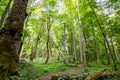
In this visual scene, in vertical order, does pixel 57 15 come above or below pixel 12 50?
above

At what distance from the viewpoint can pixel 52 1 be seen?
2348 centimetres

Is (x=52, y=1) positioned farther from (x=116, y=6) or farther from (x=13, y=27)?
(x=13, y=27)

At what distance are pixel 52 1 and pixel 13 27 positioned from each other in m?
19.2

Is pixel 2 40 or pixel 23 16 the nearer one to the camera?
pixel 2 40

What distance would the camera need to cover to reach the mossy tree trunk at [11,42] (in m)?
4.51

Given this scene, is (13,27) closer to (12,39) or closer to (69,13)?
(12,39)

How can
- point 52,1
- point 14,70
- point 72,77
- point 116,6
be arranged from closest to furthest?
point 14,70 < point 72,77 < point 116,6 < point 52,1

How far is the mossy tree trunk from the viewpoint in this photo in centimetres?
451

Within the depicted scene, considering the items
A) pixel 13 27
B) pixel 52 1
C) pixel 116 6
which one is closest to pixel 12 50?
pixel 13 27

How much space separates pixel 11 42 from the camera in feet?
16.2

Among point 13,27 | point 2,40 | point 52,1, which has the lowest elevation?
point 2,40

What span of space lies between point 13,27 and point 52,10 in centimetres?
1957

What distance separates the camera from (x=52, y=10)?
2422cm

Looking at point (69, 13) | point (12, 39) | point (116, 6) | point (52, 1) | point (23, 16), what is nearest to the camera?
point (12, 39)
